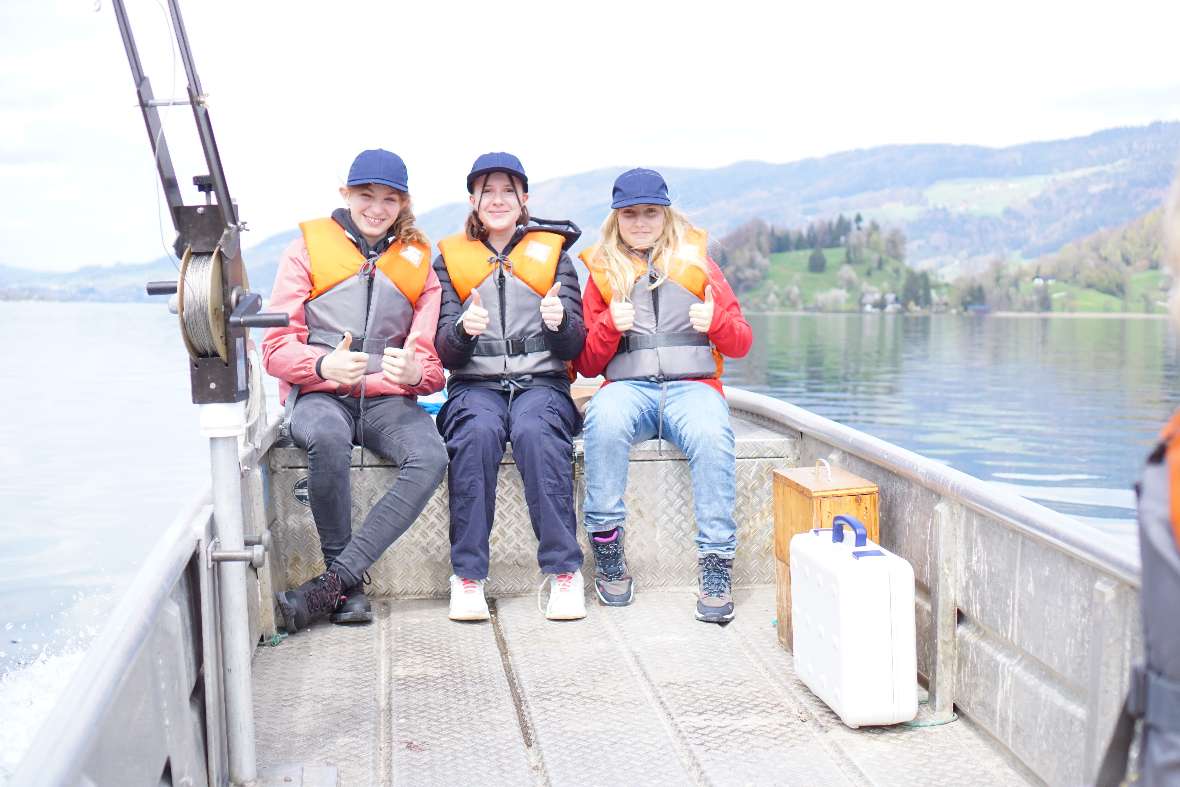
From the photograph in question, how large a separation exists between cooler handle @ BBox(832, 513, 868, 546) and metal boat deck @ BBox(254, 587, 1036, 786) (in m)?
0.44

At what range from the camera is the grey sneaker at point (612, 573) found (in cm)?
391

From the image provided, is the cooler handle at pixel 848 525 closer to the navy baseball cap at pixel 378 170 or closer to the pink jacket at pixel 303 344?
the pink jacket at pixel 303 344

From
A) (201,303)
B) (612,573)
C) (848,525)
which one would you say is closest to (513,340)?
(612,573)

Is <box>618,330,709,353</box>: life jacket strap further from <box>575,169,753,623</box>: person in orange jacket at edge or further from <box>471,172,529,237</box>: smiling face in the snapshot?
<box>471,172,529,237</box>: smiling face

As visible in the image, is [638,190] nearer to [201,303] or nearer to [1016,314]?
[201,303]

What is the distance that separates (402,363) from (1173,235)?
2.87m

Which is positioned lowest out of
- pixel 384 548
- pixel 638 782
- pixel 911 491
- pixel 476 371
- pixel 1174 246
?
pixel 638 782

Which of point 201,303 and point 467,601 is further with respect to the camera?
point 467,601

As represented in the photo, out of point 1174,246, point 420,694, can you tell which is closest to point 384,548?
point 420,694

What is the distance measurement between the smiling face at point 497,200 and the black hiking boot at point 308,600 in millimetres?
1354

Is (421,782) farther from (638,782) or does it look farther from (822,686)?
(822,686)

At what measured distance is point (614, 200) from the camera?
4176 millimetres

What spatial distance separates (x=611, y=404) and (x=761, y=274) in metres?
122

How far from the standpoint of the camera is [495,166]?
4.02 meters
